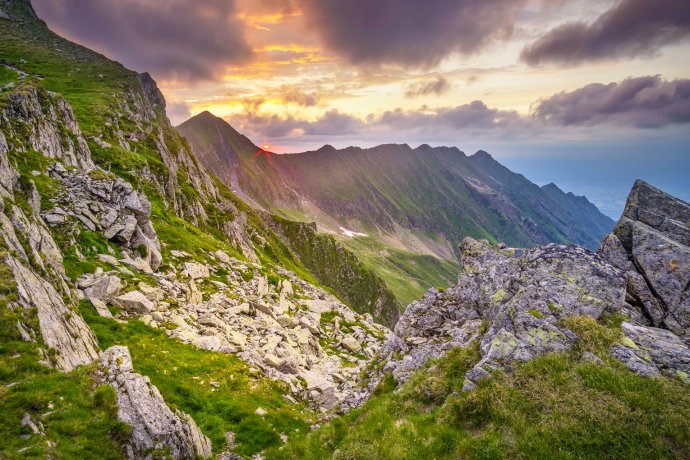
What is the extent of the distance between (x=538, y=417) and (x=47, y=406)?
59.4 feet

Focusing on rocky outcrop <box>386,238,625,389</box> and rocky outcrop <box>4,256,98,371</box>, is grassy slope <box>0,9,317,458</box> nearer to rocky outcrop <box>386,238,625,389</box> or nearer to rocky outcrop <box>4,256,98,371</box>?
rocky outcrop <box>4,256,98,371</box>

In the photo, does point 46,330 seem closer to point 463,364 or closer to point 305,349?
point 463,364

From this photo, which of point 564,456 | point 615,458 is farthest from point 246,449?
point 615,458

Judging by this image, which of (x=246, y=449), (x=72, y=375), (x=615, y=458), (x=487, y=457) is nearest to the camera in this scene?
(x=615, y=458)

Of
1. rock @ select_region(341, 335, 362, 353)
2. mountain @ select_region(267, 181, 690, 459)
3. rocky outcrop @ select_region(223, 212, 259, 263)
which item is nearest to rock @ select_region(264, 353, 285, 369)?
mountain @ select_region(267, 181, 690, 459)

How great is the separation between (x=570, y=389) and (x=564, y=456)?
2.79 m

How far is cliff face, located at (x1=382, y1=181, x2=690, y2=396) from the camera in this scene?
14.2 meters

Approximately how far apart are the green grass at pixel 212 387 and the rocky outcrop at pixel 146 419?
2453 mm

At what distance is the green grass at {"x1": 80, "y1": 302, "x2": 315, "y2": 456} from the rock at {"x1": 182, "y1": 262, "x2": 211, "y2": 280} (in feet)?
49.0

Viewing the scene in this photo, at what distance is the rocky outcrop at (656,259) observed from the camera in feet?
55.1

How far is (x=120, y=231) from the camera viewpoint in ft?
Result: 115

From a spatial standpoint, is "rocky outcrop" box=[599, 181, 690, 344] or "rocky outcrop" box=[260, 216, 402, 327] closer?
"rocky outcrop" box=[599, 181, 690, 344]

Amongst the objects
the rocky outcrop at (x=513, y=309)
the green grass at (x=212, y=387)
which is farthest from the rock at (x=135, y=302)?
the rocky outcrop at (x=513, y=309)

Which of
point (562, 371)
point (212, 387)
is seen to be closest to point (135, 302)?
point (212, 387)
